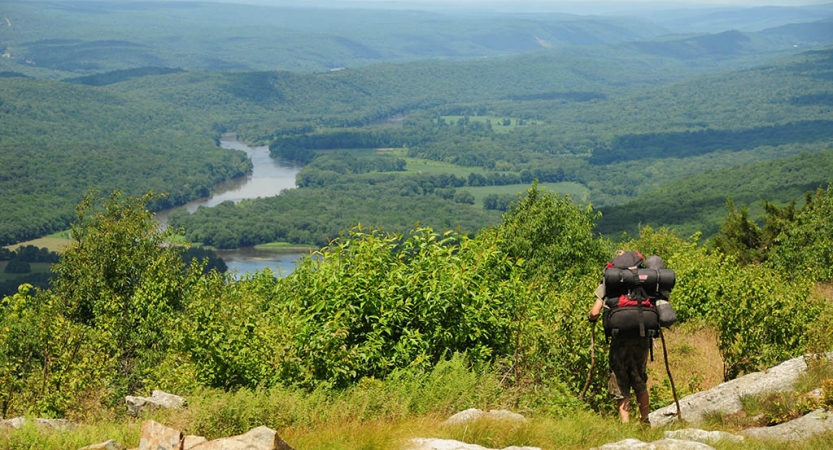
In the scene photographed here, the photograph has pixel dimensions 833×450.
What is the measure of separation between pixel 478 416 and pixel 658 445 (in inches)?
96.4

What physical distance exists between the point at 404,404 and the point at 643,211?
154115mm

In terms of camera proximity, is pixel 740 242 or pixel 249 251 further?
pixel 249 251

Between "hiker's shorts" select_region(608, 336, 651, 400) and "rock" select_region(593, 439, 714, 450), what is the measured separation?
1.46 meters

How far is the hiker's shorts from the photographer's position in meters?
11.8

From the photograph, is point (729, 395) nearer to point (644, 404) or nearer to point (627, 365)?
point (644, 404)

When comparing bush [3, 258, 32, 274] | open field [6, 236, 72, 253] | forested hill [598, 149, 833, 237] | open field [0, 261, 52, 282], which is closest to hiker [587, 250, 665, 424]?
forested hill [598, 149, 833, 237]

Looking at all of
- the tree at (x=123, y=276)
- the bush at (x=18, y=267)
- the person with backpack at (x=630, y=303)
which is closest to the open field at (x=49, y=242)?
the bush at (x=18, y=267)

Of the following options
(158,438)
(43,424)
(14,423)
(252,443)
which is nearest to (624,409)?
(252,443)

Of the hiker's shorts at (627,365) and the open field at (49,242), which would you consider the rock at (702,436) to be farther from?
the open field at (49,242)

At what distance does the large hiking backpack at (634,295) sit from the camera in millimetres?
11133

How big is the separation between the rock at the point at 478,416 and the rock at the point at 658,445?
1373mm

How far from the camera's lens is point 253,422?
11445 mm

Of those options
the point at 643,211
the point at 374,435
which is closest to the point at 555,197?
the point at 374,435

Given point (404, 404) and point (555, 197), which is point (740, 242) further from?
point (404, 404)
